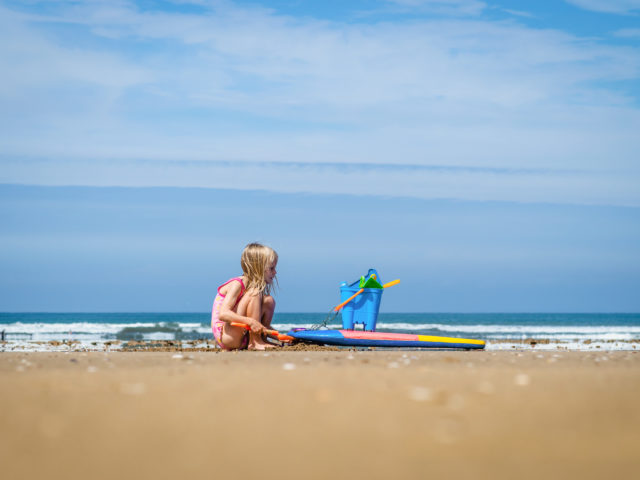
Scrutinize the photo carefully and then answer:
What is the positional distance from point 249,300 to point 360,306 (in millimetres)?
2151

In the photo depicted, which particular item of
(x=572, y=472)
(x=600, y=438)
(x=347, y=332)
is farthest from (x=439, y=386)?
(x=347, y=332)

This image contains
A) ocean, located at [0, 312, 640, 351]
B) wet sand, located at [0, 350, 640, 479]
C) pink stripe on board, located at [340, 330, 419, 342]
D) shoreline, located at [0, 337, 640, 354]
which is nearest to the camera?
wet sand, located at [0, 350, 640, 479]

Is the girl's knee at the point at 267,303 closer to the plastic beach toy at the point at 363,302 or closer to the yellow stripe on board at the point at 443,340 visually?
the plastic beach toy at the point at 363,302

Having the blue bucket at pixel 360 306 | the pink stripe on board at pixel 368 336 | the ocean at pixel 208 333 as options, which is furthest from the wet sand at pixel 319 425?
the ocean at pixel 208 333

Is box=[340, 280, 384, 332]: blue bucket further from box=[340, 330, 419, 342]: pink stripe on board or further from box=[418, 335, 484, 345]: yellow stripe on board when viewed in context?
box=[418, 335, 484, 345]: yellow stripe on board

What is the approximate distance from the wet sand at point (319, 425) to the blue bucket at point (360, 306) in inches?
200

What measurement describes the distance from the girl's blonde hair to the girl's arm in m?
0.21

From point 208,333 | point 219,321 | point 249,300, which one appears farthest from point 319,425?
point 208,333

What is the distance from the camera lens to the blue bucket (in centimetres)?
1019

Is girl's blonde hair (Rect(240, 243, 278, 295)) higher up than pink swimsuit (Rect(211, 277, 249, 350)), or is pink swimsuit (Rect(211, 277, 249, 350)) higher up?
girl's blonde hair (Rect(240, 243, 278, 295))

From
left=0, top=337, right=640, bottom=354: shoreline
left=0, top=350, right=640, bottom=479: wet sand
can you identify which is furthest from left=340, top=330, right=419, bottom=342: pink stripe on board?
left=0, top=350, right=640, bottom=479: wet sand

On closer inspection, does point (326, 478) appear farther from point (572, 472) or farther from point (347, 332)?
point (347, 332)

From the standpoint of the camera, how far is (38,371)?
5.65 metres

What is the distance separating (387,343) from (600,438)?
707cm
